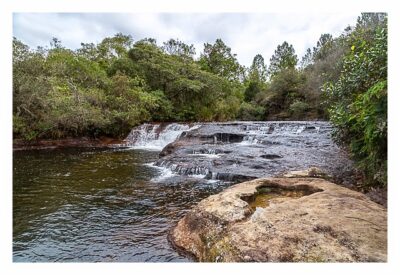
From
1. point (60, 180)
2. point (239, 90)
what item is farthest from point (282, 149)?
point (239, 90)

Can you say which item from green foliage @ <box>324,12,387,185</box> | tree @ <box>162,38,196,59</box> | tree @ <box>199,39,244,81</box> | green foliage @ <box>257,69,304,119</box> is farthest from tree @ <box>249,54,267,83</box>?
green foliage @ <box>324,12,387,185</box>

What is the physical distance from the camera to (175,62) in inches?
880

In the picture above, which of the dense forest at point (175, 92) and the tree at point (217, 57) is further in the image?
the tree at point (217, 57)

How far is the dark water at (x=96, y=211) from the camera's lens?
3.70m

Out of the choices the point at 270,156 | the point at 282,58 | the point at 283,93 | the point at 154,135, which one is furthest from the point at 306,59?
the point at 270,156

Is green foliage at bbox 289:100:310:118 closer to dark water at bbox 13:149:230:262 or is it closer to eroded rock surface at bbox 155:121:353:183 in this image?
eroded rock surface at bbox 155:121:353:183

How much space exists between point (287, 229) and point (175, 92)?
1946 centimetres

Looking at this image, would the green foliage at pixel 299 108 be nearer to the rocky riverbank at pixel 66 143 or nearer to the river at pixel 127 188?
the river at pixel 127 188

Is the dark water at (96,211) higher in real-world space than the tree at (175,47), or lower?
lower

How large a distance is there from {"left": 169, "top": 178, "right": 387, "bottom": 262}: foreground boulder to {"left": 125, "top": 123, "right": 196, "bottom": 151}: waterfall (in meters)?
11.3

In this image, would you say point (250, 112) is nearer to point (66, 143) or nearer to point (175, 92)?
point (175, 92)

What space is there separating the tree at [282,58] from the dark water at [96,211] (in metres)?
39.7

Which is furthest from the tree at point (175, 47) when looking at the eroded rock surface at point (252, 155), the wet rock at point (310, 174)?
the wet rock at point (310, 174)

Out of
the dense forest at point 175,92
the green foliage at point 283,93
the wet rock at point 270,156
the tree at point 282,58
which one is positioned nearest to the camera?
the dense forest at point 175,92
